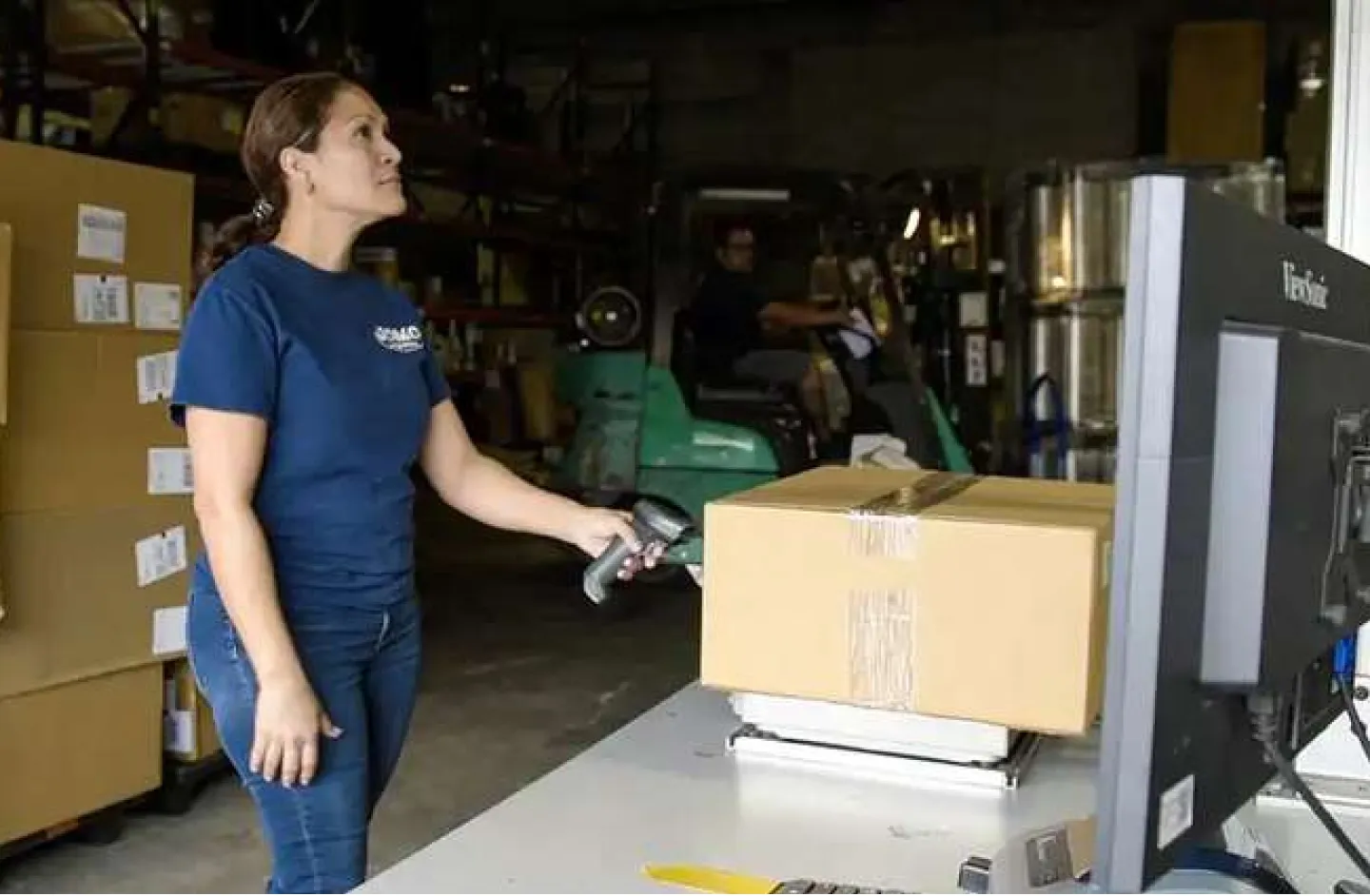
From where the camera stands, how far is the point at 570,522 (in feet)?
6.34

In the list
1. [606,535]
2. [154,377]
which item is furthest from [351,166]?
[154,377]

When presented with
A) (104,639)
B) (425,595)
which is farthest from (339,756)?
(425,595)

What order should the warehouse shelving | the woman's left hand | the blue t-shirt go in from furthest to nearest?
the warehouse shelving
the woman's left hand
the blue t-shirt

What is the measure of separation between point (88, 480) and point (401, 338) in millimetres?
1817

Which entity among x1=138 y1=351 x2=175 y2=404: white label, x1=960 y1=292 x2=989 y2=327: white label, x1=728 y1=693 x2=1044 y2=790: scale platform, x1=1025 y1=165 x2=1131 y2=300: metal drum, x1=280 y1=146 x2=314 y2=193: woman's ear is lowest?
x1=728 y1=693 x2=1044 y2=790: scale platform

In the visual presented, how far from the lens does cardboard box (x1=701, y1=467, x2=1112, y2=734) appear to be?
1.44 metres

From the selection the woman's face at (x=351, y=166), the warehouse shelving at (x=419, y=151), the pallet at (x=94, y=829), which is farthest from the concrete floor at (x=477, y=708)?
the woman's face at (x=351, y=166)

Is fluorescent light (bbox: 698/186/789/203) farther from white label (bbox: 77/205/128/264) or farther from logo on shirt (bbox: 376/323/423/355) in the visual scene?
logo on shirt (bbox: 376/323/423/355)

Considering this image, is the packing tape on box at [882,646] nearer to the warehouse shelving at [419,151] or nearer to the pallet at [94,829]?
the pallet at [94,829]

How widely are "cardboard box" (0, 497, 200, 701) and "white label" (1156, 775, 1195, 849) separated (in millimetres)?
2900

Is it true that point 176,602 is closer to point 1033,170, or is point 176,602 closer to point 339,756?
point 339,756

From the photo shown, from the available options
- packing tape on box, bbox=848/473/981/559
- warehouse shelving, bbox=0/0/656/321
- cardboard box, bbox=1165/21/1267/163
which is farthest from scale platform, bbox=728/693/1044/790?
cardboard box, bbox=1165/21/1267/163

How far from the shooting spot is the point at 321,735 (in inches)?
67.2

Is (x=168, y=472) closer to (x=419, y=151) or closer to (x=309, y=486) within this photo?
(x=309, y=486)
